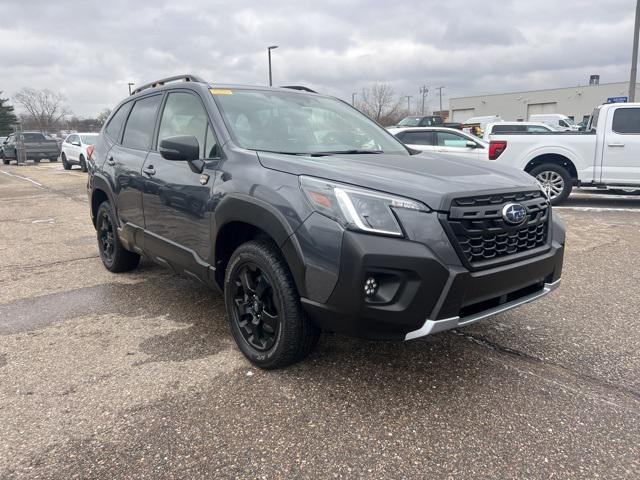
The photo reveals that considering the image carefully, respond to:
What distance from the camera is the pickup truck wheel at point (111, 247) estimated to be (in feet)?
16.3

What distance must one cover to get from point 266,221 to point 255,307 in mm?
591

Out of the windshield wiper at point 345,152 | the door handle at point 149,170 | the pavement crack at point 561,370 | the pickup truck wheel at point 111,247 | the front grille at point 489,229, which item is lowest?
the pavement crack at point 561,370

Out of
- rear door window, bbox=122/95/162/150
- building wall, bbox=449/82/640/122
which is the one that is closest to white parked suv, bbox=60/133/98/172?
rear door window, bbox=122/95/162/150

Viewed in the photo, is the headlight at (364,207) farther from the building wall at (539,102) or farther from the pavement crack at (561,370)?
the building wall at (539,102)

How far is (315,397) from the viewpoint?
2.75m

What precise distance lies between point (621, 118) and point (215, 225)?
8760 mm

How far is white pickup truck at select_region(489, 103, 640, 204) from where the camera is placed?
900 centimetres

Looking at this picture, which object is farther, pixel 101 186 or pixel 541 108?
pixel 541 108

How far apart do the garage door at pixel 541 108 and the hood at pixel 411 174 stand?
65169 mm

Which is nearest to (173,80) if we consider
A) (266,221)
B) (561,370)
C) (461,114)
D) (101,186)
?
(101,186)

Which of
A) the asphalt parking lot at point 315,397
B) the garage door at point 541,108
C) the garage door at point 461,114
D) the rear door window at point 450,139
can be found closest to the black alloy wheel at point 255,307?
the asphalt parking lot at point 315,397

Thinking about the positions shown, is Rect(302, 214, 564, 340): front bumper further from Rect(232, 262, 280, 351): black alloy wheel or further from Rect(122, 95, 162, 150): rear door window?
Rect(122, 95, 162, 150): rear door window

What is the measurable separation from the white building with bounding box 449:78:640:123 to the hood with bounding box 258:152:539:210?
60.3 meters

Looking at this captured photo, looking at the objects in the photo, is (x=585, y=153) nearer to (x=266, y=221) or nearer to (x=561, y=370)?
(x=561, y=370)
